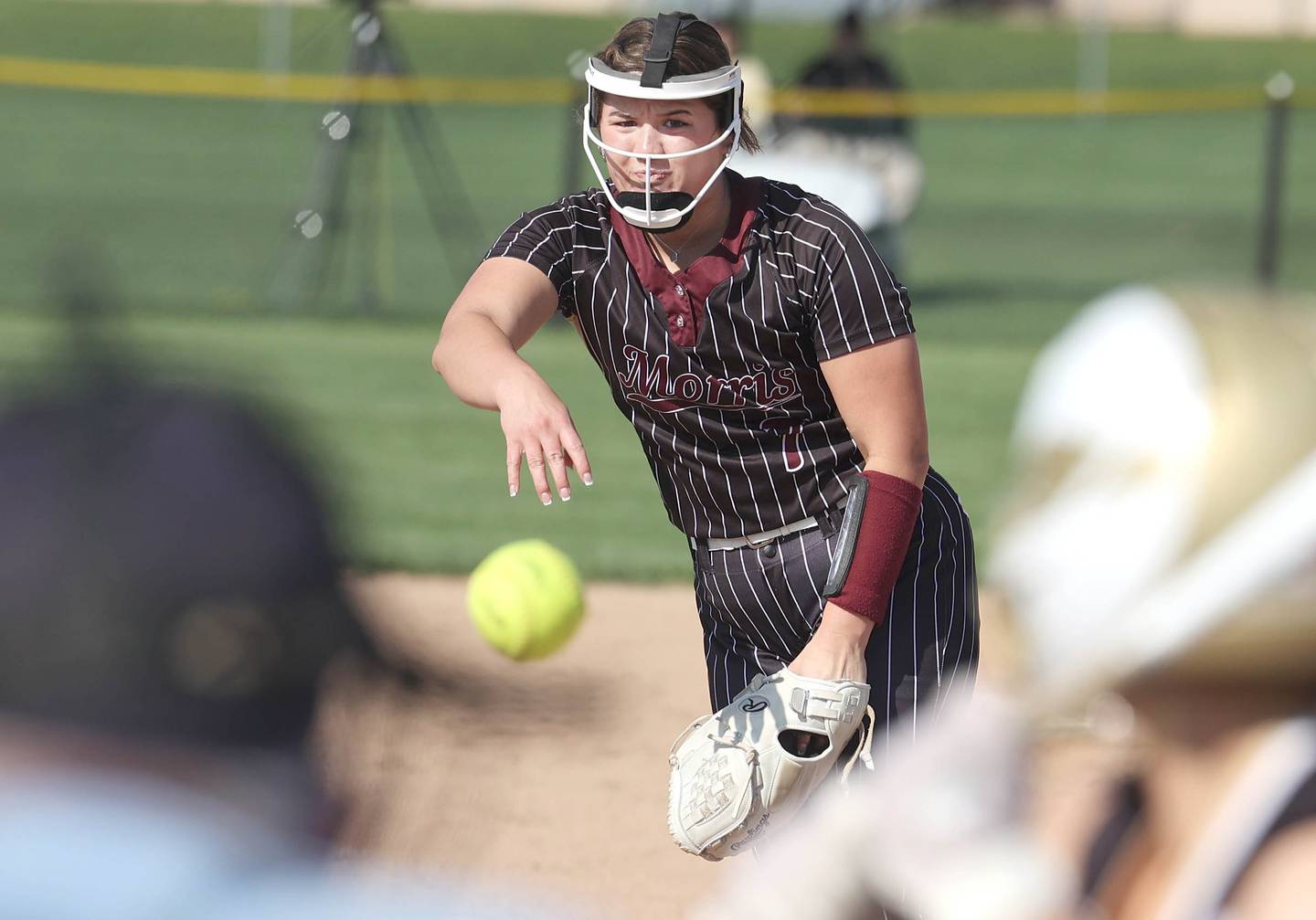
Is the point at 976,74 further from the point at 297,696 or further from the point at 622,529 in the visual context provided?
the point at 297,696

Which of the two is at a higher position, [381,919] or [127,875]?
[127,875]

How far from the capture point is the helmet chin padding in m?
3.35

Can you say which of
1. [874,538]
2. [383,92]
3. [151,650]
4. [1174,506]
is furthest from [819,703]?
[383,92]

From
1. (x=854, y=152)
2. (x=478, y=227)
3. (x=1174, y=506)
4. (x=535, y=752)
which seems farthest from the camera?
(x=478, y=227)

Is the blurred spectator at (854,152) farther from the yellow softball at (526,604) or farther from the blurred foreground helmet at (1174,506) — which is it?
the blurred foreground helmet at (1174,506)

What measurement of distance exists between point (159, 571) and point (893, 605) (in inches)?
98.9

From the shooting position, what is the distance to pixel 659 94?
3344 mm

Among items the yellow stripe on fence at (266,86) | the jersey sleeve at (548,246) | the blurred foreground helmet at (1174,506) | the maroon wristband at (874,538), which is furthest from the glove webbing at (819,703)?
the yellow stripe on fence at (266,86)

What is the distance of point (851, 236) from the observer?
3.36 meters

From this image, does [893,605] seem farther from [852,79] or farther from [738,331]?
[852,79]

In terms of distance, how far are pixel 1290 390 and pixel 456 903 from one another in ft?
2.54

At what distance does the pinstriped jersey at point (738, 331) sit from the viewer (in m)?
3.34

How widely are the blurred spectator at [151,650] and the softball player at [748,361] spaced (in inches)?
76.3

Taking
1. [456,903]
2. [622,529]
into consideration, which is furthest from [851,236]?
[622,529]
